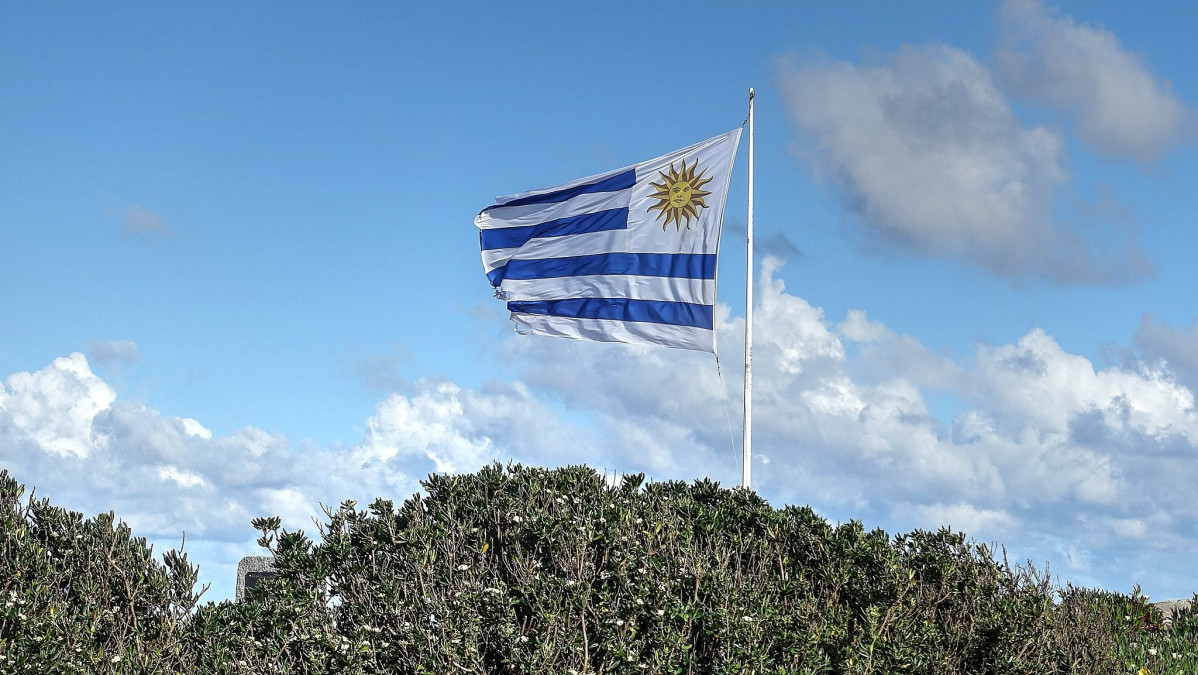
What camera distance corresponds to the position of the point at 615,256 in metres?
13.6

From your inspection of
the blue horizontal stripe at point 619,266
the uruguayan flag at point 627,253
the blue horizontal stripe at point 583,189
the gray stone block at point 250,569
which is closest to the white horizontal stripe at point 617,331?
the uruguayan flag at point 627,253

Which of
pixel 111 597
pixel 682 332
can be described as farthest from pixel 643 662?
pixel 682 332

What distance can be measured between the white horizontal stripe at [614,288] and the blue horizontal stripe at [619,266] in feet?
0.21

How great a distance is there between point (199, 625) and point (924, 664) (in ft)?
18.2

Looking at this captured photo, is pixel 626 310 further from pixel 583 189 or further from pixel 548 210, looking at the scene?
pixel 548 210

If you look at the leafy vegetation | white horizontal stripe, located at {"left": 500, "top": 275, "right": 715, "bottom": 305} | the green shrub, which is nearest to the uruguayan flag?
white horizontal stripe, located at {"left": 500, "top": 275, "right": 715, "bottom": 305}

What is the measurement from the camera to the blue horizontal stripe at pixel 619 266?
42.7ft

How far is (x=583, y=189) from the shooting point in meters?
14.1

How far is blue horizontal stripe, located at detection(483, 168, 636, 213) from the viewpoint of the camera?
13.8m

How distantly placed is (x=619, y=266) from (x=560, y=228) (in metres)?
1.17

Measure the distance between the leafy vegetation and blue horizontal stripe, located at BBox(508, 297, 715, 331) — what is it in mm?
3983

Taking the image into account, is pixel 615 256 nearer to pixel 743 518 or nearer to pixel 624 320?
pixel 624 320

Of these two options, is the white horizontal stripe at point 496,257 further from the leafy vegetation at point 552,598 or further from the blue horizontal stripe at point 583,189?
the leafy vegetation at point 552,598

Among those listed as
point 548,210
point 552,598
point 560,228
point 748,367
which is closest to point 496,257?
point 548,210
